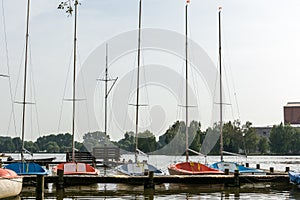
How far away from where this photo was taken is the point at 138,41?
43.3 m

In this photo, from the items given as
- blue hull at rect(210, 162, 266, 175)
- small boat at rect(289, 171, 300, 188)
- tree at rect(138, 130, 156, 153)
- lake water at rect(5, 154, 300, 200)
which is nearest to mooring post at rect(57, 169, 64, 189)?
lake water at rect(5, 154, 300, 200)

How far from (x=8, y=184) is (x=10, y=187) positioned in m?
0.27

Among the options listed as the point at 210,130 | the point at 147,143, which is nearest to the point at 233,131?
the point at 210,130

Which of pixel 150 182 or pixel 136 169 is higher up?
pixel 136 169

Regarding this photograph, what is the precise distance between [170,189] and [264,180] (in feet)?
20.0

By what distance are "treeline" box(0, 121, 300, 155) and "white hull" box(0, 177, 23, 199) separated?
34268 mm

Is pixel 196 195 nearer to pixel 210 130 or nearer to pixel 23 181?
pixel 23 181

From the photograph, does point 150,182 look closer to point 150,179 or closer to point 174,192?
point 150,179

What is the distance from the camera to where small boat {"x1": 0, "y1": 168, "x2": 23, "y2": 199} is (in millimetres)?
25656

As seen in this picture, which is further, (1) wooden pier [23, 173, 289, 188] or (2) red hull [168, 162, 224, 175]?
(2) red hull [168, 162, 224, 175]

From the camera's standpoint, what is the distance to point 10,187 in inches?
1031

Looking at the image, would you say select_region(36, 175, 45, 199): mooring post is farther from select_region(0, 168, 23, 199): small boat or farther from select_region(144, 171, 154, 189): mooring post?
select_region(144, 171, 154, 189): mooring post

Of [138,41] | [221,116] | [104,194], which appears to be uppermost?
[138,41]

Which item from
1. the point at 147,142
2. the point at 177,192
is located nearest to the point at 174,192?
the point at 177,192
